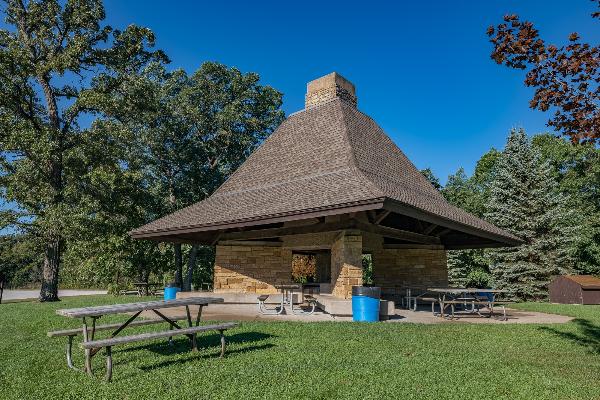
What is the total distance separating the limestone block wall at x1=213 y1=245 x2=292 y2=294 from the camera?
40.7 feet

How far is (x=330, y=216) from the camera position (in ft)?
34.1

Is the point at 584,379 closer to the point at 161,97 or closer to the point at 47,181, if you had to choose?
the point at 47,181

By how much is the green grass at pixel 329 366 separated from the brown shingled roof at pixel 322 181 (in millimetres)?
2771

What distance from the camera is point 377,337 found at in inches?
256

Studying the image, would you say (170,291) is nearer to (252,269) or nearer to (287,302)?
(252,269)

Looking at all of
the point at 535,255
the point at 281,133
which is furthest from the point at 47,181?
the point at 535,255

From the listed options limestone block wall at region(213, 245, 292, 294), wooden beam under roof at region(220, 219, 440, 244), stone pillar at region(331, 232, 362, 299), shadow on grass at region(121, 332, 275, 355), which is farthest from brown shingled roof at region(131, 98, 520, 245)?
shadow on grass at region(121, 332, 275, 355)

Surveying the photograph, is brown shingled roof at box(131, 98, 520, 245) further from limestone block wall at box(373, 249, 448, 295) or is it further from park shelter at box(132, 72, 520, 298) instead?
limestone block wall at box(373, 249, 448, 295)

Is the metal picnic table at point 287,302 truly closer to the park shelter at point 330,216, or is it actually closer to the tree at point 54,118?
the park shelter at point 330,216

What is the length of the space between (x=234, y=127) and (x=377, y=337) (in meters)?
20.9

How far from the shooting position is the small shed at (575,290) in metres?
16.4

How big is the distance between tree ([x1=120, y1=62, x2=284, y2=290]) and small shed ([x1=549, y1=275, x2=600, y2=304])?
18169mm

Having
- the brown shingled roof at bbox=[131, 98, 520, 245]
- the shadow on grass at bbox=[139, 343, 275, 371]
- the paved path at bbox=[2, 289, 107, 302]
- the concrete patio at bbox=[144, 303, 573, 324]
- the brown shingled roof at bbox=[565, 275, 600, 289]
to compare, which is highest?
the brown shingled roof at bbox=[131, 98, 520, 245]

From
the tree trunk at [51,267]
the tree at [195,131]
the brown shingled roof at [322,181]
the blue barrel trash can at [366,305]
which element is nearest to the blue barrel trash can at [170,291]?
the brown shingled roof at [322,181]
